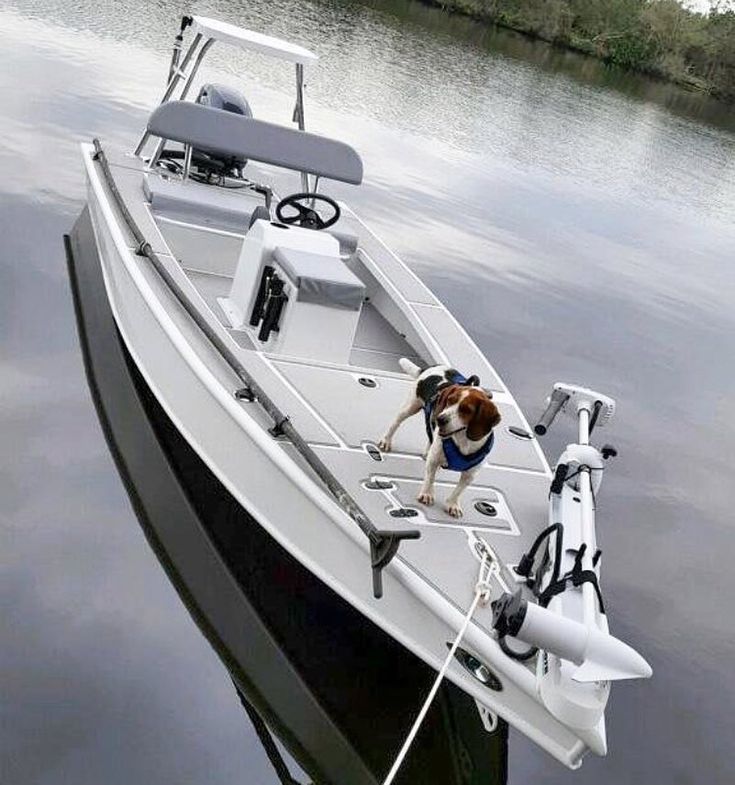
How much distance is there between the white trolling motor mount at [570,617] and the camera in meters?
3.07

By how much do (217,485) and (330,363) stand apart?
94 centimetres

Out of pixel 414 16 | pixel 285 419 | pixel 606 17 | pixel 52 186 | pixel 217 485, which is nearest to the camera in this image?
pixel 285 419

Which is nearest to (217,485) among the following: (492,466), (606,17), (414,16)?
(492,466)

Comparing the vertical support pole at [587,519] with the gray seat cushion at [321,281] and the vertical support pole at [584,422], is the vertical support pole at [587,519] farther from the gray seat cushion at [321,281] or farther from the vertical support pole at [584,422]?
the gray seat cushion at [321,281]

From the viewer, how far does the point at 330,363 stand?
5.12 metres

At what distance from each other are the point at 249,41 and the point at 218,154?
98cm

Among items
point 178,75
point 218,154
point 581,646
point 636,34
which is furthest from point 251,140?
point 636,34

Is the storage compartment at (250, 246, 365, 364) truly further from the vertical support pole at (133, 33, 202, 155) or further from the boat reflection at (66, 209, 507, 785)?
the vertical support pole at (133, 33, 202, 155)

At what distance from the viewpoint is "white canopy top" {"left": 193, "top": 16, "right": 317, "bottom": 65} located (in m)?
7.32

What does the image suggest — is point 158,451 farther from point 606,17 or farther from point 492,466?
point 606,17

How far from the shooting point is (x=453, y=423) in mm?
3764

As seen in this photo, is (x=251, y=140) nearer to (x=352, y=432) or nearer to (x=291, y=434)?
(x=352, y=432)

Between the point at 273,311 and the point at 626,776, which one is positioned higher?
the point at 273,311

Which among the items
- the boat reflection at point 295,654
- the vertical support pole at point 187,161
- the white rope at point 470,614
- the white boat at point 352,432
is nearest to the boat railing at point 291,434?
the white boat at point 352,432
